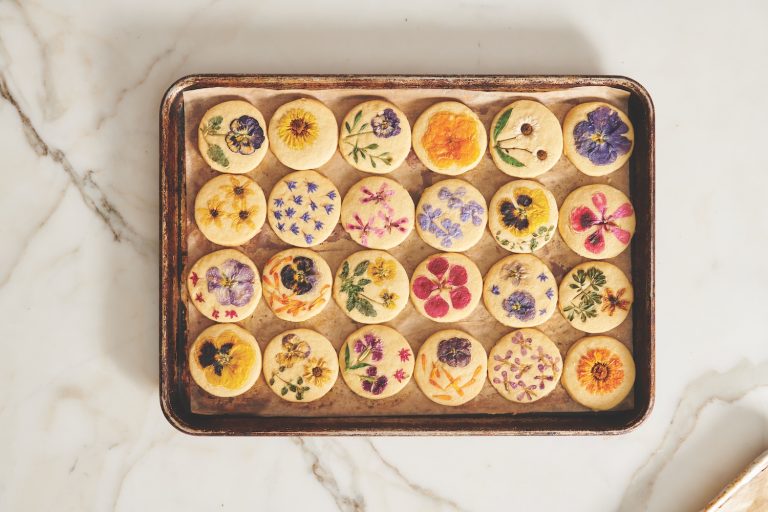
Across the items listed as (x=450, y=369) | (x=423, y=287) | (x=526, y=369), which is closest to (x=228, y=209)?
(x=423, y=287)

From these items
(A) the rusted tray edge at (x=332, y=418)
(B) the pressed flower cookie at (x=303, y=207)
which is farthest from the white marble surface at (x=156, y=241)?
(B) the pressed flower cookie at (x=303, y=207)

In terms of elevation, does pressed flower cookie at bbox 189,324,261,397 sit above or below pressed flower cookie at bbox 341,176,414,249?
below

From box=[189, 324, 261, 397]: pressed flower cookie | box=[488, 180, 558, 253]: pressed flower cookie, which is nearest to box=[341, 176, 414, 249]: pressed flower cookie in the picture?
box=[488, 180, 558, 253]: pressed flower cookie

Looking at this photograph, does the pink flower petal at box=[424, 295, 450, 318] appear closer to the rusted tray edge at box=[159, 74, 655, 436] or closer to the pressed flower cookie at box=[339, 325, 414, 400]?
the pressed flower cookie at box=[339, 325, 414, 400]

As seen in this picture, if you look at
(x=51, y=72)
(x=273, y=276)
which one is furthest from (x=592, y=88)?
(x=51, y=72)

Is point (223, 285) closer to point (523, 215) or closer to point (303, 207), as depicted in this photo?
point (303, 207)

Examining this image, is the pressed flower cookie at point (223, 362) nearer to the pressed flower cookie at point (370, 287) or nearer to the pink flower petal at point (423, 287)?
the pressed flower cookie at point (370, 287)
